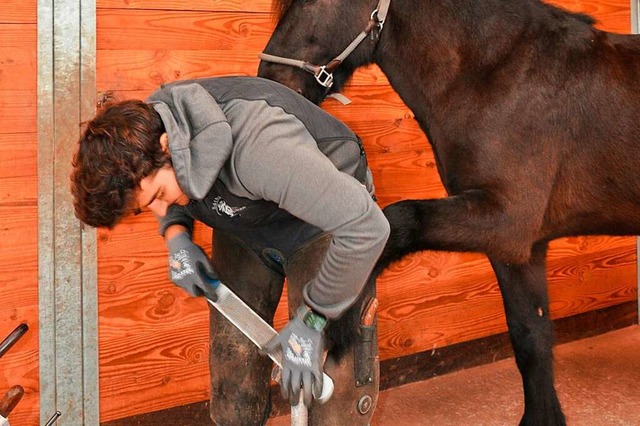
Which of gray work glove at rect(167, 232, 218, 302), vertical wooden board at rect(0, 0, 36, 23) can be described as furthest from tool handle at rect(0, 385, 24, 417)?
vertical wooden board at rect(0, 0, 36, 23)

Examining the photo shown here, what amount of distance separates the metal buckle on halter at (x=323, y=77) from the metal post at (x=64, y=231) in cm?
59

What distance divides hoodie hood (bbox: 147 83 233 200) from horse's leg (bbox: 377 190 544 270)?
510mm

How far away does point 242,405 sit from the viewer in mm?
1638

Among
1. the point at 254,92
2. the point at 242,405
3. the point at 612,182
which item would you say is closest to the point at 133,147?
the point at 254,92

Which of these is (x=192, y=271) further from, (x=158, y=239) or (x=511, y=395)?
(x=511, y=395)

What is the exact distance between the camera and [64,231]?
2.00 metres

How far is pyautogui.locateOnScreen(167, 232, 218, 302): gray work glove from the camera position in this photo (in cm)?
147

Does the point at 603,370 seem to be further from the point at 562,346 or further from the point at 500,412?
the point at 500,412

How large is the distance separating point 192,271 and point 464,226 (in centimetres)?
61

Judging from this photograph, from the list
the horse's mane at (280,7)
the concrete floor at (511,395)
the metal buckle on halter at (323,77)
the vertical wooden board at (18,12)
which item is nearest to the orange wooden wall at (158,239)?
the vertical wooden board at (18,12)

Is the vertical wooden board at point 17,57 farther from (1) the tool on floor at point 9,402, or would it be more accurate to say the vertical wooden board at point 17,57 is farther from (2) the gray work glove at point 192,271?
(1) the tool on floor at point 9,402

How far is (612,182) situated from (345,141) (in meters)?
0.79

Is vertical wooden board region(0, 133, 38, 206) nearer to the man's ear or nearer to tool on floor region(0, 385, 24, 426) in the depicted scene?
tool on floor region(0, 385, 24, 426)

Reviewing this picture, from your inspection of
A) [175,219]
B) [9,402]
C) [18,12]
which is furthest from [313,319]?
[18,12]
